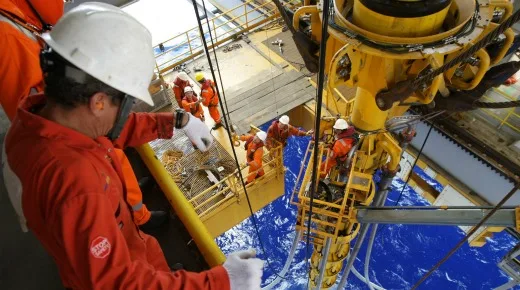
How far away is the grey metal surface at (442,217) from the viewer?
3.77 meters

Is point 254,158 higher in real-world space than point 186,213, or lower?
lower

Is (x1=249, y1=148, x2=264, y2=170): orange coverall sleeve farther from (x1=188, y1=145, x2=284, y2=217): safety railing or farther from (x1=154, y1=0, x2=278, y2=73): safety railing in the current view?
(x1=154, y1=0, x2=278, y2=73): safety railing

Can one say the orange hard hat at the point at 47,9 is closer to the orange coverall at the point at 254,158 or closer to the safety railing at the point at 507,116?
the orange coverall at the point at 254,158

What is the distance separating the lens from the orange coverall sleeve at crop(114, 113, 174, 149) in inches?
137

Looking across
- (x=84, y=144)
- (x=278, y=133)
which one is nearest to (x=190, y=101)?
(x=278, y=133)

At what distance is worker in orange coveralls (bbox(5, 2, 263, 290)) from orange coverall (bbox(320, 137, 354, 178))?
3.52 m

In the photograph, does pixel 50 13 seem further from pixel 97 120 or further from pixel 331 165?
pixel 331 165

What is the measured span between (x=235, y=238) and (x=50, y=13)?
6.64 m

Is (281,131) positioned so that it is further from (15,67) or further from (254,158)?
(15,67)

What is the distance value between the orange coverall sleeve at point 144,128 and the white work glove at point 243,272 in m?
1.44

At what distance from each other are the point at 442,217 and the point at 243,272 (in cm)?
253

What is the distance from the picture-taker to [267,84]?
10633 mm

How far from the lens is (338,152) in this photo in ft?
18.9

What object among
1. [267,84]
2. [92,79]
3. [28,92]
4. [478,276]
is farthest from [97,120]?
[478,276]
